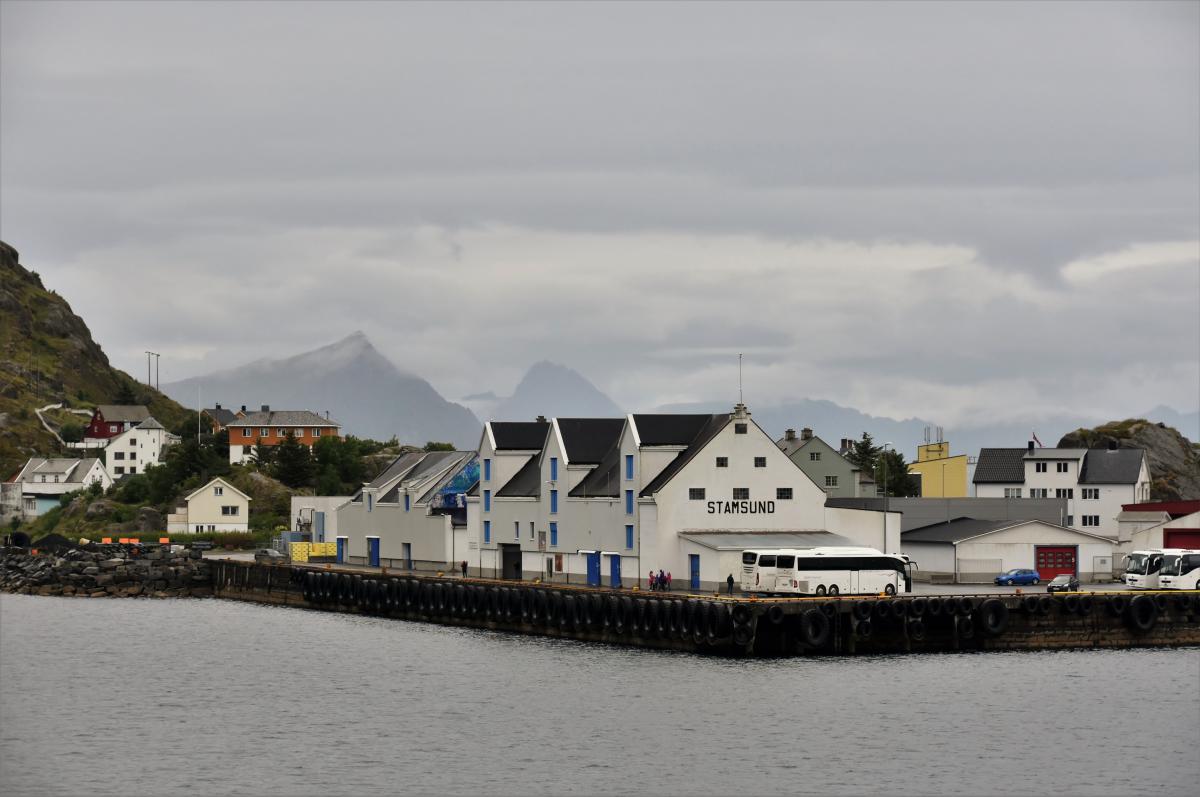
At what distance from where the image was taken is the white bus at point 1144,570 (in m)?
83.2

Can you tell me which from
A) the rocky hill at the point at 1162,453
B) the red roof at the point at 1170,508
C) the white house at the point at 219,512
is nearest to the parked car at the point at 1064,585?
the red roof at the point at 1170,508

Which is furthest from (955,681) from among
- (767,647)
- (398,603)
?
(398,603)

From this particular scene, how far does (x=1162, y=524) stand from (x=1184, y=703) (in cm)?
4393

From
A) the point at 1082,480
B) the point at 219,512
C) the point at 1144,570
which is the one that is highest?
the point at 1082,480

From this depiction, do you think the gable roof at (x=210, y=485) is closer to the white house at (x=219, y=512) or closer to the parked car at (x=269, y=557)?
the white house at (x=219, y=512)

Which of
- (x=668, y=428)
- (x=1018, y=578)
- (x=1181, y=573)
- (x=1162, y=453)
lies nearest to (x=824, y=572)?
(x=668, y=428)

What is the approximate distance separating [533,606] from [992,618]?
2282 centimetres

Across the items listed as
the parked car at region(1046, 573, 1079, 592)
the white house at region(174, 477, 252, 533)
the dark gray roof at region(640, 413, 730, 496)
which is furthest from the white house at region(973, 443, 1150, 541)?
the white house at region(174, 477, 252, 533)

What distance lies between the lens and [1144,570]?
83625 mm

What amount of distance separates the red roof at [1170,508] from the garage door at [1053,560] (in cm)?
1797

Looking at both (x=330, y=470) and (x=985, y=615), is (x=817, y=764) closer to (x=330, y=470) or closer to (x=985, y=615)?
(x=985, y=615)

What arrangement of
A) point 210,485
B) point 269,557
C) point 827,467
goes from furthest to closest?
1. point 210,485
2. point 827,467
3. point 269,557

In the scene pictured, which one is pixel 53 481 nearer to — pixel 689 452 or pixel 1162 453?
pixel 1162 453

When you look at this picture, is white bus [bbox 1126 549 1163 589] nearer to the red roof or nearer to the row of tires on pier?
the row of tires on pier
